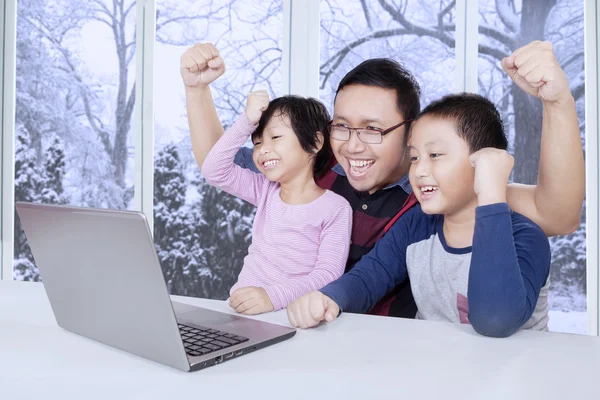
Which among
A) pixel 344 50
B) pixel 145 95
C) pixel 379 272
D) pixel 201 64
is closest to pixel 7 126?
pixel 145 95

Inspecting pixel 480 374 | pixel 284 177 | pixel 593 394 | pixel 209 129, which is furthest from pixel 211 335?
pixel 209 129

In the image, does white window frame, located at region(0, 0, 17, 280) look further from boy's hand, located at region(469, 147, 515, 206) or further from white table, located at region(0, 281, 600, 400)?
boy's hand, located at region(469, 147, 515, 206)

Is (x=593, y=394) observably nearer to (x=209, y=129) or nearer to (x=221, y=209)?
(x=209, y=129)

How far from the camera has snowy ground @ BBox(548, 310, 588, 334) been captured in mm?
2859

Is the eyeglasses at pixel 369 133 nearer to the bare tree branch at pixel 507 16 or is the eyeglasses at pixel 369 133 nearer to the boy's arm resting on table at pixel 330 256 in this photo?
the boy's arm resting on table at pixel 330 256

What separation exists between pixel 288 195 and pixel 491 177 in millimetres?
725

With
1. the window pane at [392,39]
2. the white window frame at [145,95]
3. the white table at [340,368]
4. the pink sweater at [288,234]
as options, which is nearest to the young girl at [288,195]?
the pink sweater at [288,234]

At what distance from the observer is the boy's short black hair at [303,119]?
5.11 feet

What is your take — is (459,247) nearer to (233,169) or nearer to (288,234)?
(288,234)

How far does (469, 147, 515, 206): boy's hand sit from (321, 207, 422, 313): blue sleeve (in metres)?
0.33

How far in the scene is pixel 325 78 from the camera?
314 centimetres

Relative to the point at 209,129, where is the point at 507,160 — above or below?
below

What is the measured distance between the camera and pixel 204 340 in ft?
2.71

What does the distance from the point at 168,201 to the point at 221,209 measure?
0.33m
